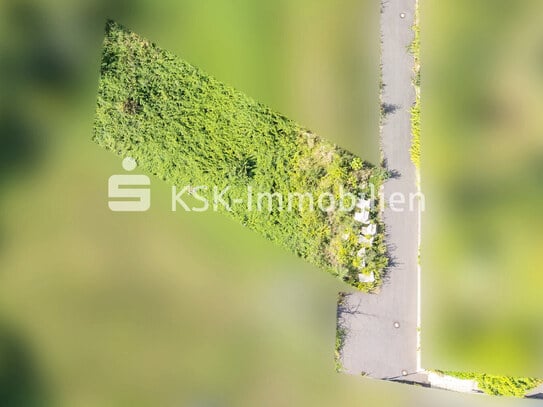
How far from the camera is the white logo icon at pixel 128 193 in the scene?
412 cm

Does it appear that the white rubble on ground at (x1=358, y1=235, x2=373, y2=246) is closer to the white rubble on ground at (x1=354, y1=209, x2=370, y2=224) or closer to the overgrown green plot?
the overgrown green plot

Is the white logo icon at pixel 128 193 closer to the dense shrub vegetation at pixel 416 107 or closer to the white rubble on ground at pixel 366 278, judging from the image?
the white rubble on ground at pixel 366 278

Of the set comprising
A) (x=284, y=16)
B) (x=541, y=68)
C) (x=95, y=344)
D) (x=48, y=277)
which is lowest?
(x=95, y=344)

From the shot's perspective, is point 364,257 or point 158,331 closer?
point 158,331

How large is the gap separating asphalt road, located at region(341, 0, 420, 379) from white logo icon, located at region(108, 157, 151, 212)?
2140 millimetres

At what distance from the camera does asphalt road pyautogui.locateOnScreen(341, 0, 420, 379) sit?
15.6 ft

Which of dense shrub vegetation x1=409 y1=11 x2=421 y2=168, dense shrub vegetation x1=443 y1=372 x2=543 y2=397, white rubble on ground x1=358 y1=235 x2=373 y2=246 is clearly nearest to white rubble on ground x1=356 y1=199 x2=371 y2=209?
white rubble on ground x1=358 y1=235 x2=373 y2=246

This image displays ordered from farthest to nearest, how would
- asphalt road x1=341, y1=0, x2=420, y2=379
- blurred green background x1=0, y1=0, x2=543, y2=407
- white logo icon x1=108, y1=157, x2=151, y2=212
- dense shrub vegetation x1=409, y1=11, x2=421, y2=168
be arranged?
dense shrub vegetation x1=409, y1=11, x2=421, y2=168 < asphalt road x1=341, y1=0, x2=420, y2=379 < white logo icon x1=108, y1=157, x2=151, y2=212 < blurred green background x1=0, y1=0, x2=543, y2=407

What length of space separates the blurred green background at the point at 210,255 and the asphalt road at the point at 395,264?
0.32 meters

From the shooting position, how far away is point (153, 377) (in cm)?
400

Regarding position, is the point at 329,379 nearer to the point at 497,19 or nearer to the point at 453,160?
the point at 453,160

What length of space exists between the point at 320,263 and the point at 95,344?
211 cm

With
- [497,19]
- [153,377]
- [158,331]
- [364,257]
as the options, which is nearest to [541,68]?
[497,19]

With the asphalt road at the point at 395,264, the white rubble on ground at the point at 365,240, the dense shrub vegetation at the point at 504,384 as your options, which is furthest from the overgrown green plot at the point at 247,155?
the dense shrub vegetation at the point at 504,384
